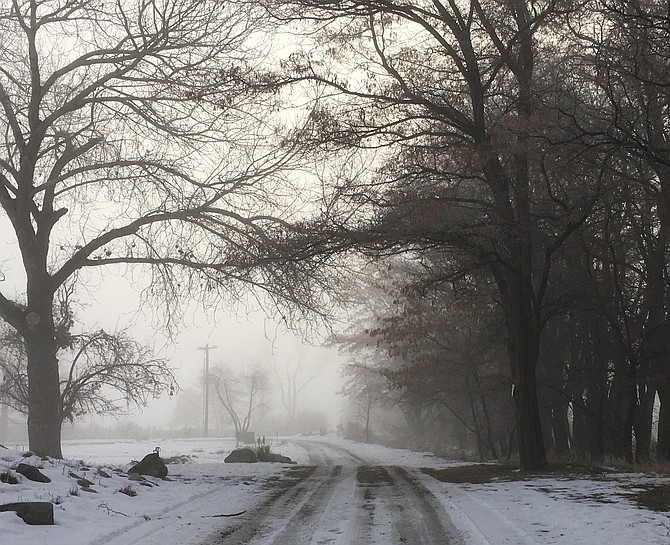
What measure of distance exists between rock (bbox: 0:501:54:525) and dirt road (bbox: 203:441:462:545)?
1.61 metres

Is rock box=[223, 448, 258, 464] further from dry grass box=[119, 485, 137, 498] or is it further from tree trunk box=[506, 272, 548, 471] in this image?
dry grass box=[119, 485, 137, 498]

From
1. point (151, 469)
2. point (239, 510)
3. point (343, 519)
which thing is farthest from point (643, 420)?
point (239, 510)

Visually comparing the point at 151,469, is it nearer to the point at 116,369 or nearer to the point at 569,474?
the point at 116,369

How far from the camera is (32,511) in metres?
5.97

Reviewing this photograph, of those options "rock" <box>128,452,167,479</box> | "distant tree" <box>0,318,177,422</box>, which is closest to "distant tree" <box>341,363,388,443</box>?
"distant tree" <box>0,318,177,422</box>

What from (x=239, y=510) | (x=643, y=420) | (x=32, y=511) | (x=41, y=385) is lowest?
(x=239, y=510)

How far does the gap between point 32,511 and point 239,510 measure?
2508 mm

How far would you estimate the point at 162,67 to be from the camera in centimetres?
1412

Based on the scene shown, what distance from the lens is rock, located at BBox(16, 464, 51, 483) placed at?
7.86 meters

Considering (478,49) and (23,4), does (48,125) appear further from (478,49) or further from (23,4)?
(478,49)

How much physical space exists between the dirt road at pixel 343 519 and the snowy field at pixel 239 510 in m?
0.23

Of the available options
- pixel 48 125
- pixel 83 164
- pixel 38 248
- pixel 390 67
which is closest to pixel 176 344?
pixel 38 248

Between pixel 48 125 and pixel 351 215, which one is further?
pixel 48 125

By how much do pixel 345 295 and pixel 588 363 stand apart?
8.73m
